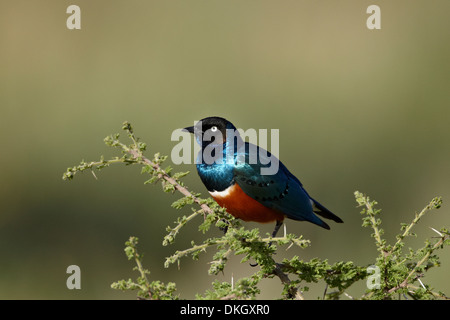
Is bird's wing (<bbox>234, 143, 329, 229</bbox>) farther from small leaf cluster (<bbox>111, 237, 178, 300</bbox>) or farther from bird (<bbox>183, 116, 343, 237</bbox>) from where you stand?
small leaf cluster (<bbox>111, 237, 178, 300</bbox>)

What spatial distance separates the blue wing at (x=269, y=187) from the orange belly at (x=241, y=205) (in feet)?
0.08

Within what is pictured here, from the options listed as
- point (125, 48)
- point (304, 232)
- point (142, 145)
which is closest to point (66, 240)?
point (304, 232)

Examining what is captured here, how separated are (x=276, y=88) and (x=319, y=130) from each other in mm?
855

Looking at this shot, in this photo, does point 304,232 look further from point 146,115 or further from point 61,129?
point 61,129

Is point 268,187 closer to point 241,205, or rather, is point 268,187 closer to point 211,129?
point 241,205

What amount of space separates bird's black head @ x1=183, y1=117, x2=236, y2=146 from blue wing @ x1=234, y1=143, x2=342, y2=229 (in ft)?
0.40

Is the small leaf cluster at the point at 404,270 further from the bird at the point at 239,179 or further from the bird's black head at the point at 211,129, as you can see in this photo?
the bird's black head at the point at 211,129

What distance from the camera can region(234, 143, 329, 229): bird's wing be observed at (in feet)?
10.7

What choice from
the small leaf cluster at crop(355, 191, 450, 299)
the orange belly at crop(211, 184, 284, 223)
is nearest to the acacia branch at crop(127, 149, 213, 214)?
the small leaf cluster at crop(355, 191, 450, 299)

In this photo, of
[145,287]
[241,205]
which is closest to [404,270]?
[145,287]

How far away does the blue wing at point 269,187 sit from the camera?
10.7ft

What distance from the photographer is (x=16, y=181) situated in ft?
23.0

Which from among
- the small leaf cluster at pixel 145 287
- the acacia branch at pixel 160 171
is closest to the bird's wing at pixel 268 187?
the acacia branch at pixel 160 171

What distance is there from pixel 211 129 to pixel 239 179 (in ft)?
0.83
